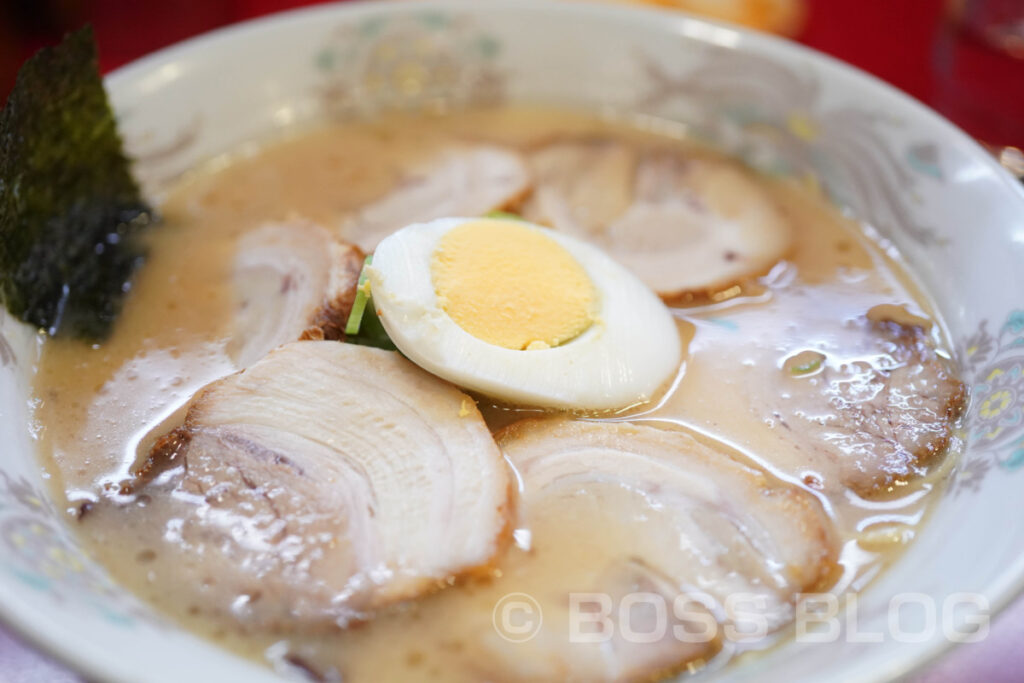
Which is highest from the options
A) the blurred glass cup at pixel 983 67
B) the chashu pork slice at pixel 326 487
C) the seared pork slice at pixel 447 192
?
the blurred glass cup at pixel 983 67

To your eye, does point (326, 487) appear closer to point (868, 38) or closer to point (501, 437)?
point (501, 437)

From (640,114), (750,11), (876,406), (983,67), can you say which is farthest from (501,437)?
(983,67)

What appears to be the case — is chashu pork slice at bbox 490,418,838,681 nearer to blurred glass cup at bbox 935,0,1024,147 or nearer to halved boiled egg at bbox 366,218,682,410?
halved boiled egg at bbox 366,218,682,410

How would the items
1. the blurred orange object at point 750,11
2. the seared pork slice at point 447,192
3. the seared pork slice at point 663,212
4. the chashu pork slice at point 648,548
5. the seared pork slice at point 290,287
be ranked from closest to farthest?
the chashu pork slice at point 648,548, the seared pork slice at point 290,287, the seared pork slice at point 663,212, the seared pork slice at point 447,192, the blurred orange object at point 750,11

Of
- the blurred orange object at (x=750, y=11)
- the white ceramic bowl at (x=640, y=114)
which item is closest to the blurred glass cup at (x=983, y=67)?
the blurred orange object at (x=750, y=11)

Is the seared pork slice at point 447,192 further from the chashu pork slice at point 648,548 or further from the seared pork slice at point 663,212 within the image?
the chashu pork slice at point 648,548

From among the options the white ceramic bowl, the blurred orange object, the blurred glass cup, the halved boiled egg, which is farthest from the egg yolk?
the blurred glass cup

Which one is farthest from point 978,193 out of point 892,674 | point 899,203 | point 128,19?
point 128,19

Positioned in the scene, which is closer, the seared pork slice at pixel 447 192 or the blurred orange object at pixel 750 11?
the seared pork slice at pixel 447 192
